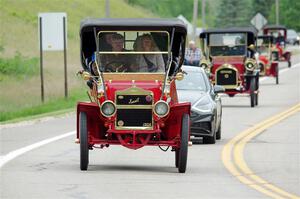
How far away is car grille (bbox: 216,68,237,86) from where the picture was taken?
35.4 meters

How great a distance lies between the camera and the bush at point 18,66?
5399 centimetres

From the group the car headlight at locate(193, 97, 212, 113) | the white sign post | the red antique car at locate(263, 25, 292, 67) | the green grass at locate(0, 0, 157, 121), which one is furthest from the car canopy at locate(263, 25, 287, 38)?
the car headlight at locate(193, 97, 212, 113)

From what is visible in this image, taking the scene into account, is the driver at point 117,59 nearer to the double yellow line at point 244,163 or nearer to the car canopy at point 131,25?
the car canopy at point 131,25

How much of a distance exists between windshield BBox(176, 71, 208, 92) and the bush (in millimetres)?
30508

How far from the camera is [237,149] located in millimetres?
20906

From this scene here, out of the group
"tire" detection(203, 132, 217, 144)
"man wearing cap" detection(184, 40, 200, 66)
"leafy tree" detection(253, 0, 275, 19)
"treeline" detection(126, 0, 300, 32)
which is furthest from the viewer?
"leafy tree" detection(253, 0, 275, 19)

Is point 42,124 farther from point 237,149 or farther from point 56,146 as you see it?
point 237,149

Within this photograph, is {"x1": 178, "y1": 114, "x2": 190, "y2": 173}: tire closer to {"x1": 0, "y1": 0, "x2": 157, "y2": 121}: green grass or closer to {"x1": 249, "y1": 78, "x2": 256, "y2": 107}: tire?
{"x1": 0, "y1": 0, "x2": 157, "y2": 121}: green grass

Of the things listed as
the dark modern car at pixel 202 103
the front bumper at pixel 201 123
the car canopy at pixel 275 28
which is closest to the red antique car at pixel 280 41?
the car canopy at pixel 275 28

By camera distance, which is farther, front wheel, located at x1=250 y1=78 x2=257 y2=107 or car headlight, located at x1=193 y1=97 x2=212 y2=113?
front wheel, located at x1=250 y1=78 x2=257 y2=107

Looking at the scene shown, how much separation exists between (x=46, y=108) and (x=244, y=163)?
54.8 ft

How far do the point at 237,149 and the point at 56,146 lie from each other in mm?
3370

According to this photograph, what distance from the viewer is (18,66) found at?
55031mm

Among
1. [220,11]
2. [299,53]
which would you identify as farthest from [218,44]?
[220,11]
